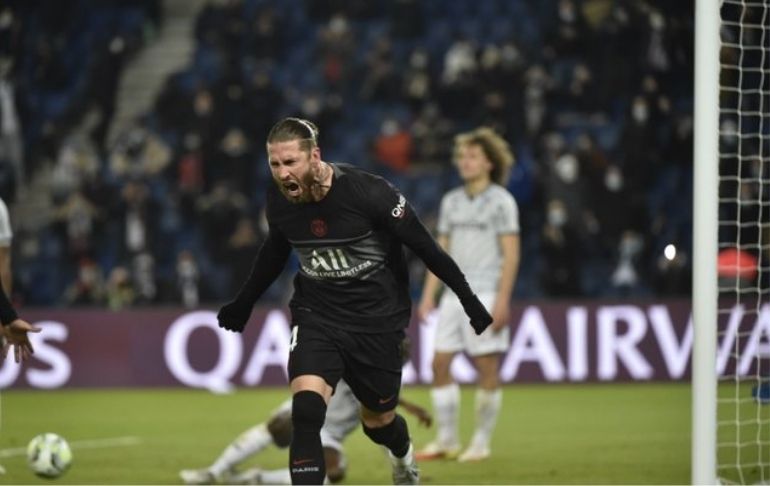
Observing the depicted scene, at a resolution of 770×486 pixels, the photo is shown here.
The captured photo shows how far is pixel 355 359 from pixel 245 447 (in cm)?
195

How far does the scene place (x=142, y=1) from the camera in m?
23.0

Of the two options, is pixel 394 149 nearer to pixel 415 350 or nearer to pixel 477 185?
pixel 415 350

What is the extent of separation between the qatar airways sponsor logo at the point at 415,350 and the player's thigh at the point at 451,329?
5.12m

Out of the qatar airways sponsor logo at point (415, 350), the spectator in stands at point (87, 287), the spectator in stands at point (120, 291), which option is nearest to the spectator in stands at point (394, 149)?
the spectator in stands at point (120, 291)

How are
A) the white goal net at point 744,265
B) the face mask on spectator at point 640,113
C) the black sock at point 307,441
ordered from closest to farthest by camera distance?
1. the black sock at point 307,441
2. the white goal net at point 744,265
3. the face mask on spectator at point 640,113

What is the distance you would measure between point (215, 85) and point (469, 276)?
423 inches

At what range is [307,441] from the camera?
640 cm

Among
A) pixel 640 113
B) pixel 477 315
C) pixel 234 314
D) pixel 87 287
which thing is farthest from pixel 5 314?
pixel 640 113

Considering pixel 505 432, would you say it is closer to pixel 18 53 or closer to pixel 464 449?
pixel 464 449

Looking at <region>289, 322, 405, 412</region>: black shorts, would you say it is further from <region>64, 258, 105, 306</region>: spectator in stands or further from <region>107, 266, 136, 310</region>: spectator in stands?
<region>64, 258, 105, 306</region>: spectator in stands

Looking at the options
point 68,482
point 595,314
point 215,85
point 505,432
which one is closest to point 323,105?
point 215,85

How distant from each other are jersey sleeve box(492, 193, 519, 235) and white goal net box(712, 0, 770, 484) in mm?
1432

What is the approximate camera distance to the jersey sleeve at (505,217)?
10.1m

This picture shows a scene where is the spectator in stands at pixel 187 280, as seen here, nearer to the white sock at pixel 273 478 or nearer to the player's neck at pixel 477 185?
the player's neck at pixel 477 185
